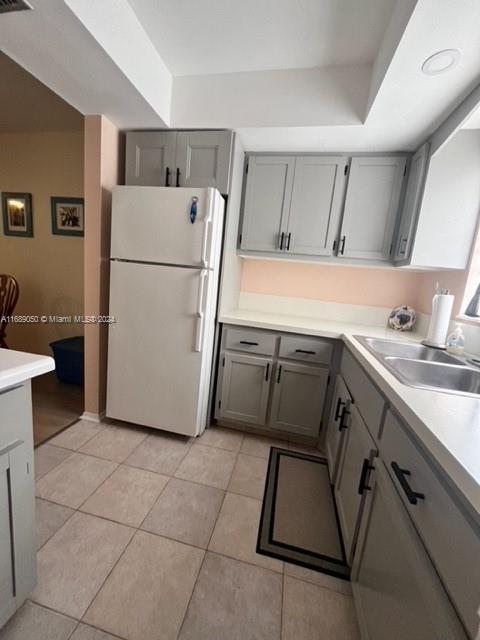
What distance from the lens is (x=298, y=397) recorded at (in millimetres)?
1996

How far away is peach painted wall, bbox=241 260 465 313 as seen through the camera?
2250 millimetres

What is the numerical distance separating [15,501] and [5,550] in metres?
0.15

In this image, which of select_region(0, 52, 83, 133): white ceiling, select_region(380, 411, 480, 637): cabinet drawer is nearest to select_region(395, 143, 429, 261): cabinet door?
select_region(380, 411, 480, 637): cabinet drawer

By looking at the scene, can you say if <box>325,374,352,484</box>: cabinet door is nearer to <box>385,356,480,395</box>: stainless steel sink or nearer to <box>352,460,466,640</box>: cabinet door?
<box>385,356,480,395</box>: stainless steel sink

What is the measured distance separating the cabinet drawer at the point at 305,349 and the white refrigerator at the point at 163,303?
0.54m

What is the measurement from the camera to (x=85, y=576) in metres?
1.09

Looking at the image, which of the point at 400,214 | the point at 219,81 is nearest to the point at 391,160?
the point at 400,214

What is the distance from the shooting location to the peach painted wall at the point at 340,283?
2250 millimetres

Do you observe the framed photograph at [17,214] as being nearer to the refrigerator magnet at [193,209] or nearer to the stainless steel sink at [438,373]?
the refrigerator magnet at [193,209]

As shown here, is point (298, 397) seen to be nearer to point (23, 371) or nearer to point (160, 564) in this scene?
point (160, 564)

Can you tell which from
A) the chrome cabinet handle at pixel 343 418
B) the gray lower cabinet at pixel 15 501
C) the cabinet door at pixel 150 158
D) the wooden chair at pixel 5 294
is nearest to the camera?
the gray lower cabinet at pixel 15 501

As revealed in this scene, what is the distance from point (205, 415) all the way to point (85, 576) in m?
1.12

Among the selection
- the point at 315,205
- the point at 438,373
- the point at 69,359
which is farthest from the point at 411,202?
the point at 69,359

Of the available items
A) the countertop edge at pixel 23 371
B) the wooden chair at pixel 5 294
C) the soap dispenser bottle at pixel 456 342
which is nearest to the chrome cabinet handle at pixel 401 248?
the soap dispenser bottle at pixel 456 342
